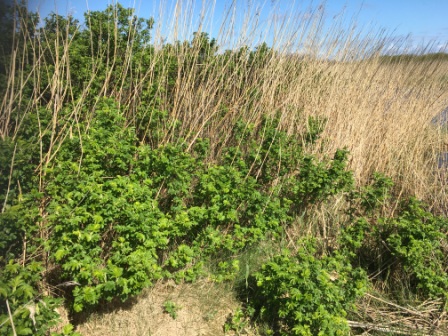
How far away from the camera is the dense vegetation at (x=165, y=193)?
2242 millimetres

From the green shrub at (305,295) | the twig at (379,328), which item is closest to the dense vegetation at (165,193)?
the green shrub at (305,295)

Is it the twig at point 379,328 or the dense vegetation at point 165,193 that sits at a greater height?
the dense vegetation at point 165,193

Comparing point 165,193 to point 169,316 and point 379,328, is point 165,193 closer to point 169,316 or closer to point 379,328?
point 169,316

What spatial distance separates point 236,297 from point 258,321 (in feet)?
0.77

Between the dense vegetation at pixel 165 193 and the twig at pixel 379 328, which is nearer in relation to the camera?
the dense vegetation at pixel 165 193

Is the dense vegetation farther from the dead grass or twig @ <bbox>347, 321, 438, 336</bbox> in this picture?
twig @ <bbox>347, 321, 438, 336</bbox>

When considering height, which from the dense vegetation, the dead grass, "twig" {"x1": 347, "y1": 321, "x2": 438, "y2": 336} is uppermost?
the dense vegetation

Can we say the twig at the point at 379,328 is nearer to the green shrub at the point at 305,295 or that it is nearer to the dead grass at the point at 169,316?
the green shrub at the point at 305,295

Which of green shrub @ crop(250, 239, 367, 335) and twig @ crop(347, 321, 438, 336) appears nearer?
green shrub @ crop(250, 239, 367, 335)

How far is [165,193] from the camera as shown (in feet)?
10.0

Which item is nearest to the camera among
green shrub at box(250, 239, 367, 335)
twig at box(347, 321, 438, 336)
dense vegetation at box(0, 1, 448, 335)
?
dense vegetation at box(0, 1, 448, 335)

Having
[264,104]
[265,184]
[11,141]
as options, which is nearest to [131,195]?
[11,141]

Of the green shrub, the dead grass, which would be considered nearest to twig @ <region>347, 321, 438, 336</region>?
the green shrub

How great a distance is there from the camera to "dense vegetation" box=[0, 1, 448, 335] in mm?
2242
